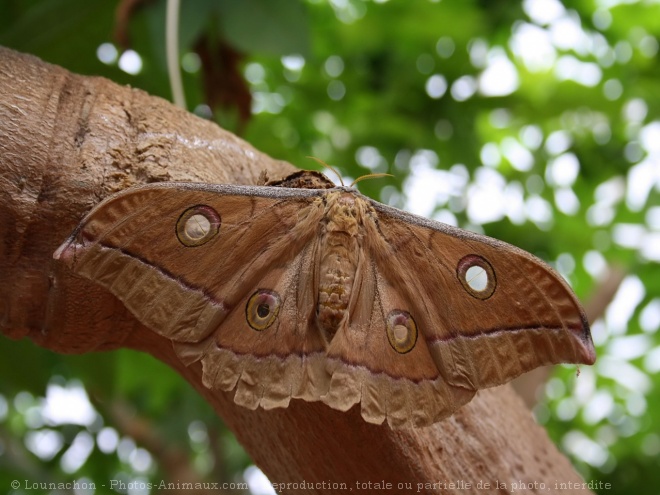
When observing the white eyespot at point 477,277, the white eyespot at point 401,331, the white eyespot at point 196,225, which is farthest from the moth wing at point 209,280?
the white eyespot at point 477,277

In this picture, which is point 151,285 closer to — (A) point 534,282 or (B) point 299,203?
(B) point 299,203

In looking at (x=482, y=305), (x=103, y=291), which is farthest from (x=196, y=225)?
(x=482, y=305)

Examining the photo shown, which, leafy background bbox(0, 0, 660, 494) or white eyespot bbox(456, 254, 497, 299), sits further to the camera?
leafy background bbox(0, 0, 660, 494)

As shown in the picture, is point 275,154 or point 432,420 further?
point 275,154

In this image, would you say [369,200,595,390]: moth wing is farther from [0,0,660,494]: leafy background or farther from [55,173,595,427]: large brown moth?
[0,0,660,494]: leafy background

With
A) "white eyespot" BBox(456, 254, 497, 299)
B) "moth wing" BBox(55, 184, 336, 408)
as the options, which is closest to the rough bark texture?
"moth wing" BBox(55, 184, 336, 408)

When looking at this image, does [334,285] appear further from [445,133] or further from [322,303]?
[445,133]

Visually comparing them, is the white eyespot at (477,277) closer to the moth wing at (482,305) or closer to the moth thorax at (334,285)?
the moth wing at (482,305)

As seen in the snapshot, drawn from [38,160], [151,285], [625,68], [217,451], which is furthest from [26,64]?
[625,68]
